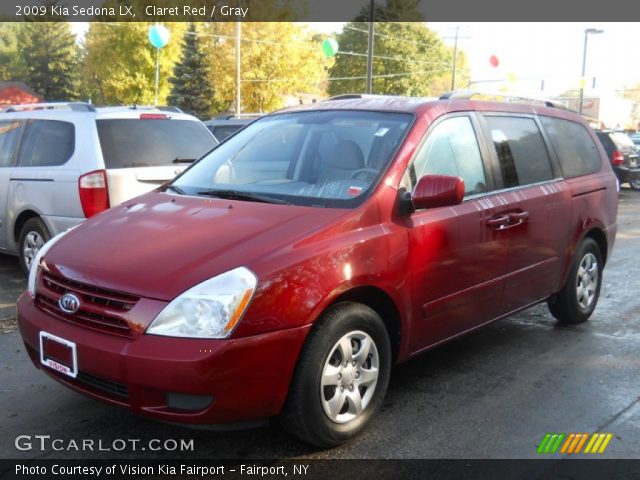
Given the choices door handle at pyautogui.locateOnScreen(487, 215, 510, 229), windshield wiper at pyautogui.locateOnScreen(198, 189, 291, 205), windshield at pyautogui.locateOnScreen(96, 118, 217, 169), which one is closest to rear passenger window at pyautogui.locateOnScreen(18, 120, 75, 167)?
windshield at pyautogui.locateOnScreen(96, 118, 217, 169)

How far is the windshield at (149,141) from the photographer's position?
20.5 feet

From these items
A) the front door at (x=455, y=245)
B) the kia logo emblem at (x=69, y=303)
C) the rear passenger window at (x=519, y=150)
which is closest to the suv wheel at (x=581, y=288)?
the rear passenger window at (x=519, y=150)

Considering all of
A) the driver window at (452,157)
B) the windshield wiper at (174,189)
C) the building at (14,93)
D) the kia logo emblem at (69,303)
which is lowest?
the kia logo emblem at (69,303)

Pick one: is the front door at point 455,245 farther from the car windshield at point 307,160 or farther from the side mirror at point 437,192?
the car windshield at point 307,160

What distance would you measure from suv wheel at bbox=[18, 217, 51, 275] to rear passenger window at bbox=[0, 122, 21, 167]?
2.86 ft

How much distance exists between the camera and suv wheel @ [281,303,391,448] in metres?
3.03

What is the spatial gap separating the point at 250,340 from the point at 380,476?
91 centimetres

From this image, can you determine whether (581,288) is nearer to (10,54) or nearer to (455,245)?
(455,245)

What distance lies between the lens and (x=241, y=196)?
3.77 metres

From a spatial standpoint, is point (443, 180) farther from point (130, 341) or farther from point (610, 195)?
point (610, 195)

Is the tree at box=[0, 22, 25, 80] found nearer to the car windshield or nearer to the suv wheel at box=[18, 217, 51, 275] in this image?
the suv wheel at box=[18, 217, 51, 275]

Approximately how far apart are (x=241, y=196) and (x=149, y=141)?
313cm

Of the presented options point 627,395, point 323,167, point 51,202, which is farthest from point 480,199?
point 51,202

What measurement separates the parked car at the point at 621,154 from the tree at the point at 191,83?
30.6 meters
